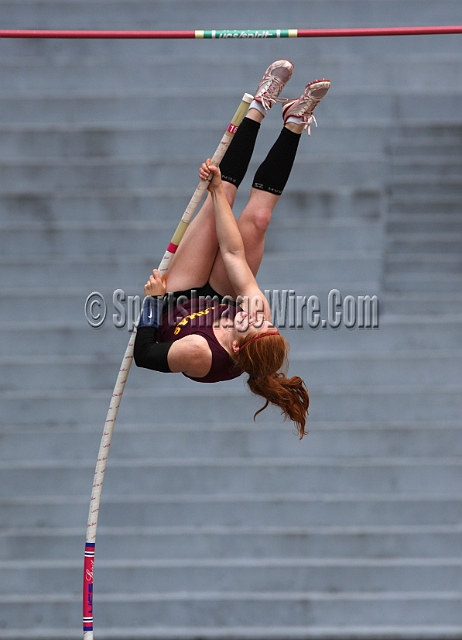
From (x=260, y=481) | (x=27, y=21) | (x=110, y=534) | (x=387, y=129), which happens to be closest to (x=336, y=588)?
(x=260, y=481)

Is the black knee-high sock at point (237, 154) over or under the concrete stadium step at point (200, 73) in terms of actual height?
under

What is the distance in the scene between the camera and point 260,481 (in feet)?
16.8

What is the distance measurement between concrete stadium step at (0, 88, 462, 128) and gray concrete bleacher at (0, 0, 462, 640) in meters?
0.02

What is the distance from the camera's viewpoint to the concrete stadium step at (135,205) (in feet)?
19.0

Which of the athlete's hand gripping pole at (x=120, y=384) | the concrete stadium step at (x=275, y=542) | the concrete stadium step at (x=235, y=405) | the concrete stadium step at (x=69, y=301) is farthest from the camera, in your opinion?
the concrete stadium step at (x=69, y=301)

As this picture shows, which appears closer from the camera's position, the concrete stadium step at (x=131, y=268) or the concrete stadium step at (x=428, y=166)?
the concrete stadium step at (x=131, y=268)

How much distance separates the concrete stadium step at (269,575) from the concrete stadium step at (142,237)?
1972mm

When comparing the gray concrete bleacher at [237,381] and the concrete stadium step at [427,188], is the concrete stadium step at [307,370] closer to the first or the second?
the gray concrete bleacher at [237,381]

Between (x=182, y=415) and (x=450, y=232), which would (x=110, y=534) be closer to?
(x=182, y=415)

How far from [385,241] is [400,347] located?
847 mm

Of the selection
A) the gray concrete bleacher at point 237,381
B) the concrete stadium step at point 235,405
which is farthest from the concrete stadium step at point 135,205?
the concrete stadium step at point 235,405

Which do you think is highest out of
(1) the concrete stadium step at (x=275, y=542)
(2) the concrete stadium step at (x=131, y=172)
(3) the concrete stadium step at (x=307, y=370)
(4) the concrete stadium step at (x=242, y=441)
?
(2) the concrete stadium step at (x=131, y=172)

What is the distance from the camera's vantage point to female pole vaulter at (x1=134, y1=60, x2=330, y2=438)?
3.02 meters

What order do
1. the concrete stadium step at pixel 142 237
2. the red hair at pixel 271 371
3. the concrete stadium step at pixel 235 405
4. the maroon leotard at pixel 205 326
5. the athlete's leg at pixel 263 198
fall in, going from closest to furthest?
the red hair at pixel 271 371
the maroon leotard at pixel 205 326
the athlete's leg at pixel 263 198
the concrete stadium step at pixel 235 405
the concrete stadium step at pixel 142 237
